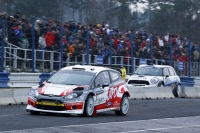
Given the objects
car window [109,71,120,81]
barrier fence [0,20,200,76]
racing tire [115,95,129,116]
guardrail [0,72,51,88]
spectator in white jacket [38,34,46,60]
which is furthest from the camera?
spectator in white jacket [38,34,46,60]

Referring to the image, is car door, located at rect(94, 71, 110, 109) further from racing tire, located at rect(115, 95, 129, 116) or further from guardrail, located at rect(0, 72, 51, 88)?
guardrail, located at rect(0, 72, 51, 88)

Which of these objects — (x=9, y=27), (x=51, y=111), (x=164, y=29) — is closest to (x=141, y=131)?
(x=51, y=111)

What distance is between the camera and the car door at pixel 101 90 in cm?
1767

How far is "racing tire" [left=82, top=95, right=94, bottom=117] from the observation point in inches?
672

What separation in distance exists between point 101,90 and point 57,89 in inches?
59.2

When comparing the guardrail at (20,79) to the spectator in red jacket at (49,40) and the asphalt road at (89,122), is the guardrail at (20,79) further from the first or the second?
the asphalt road at (89,122)

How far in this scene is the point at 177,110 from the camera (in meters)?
22.2

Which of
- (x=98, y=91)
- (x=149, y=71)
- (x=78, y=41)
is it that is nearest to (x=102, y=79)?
(x=98, y=91)

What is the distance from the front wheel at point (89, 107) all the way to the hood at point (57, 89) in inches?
15.4

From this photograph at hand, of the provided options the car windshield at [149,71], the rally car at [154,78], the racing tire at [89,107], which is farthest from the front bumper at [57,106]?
the car windshield at [149,71]

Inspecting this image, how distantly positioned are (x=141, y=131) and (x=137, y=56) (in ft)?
61.5

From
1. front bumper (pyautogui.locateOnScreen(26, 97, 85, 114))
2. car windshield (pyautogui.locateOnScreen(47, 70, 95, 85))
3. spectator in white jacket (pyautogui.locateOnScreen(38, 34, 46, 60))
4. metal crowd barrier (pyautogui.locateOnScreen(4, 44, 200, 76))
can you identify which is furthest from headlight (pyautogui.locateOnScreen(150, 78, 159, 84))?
front bumper (pyautogui.locateOnScreen(26, 97, 85, 114))

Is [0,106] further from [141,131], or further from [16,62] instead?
[141,131]

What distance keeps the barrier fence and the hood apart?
692 centimetres
